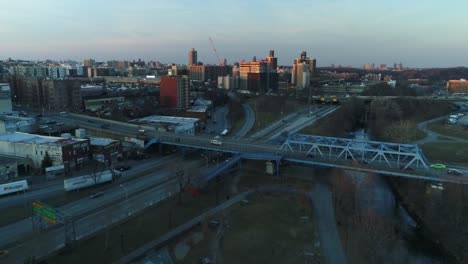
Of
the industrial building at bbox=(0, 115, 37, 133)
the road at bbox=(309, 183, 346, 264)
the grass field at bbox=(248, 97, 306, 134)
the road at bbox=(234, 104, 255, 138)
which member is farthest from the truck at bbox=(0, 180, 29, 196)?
the grass field at bbox=(248, 97, 306, 134)

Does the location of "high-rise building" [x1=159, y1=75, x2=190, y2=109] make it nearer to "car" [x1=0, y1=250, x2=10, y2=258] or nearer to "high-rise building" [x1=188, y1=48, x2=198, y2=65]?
"car" [x1=0, y1=250, x2=10, y2=258]

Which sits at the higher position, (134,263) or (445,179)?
(445,179)

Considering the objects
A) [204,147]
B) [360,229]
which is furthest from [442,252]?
[204,147]

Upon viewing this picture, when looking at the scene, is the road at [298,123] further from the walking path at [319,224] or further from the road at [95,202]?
the road at [95,202]

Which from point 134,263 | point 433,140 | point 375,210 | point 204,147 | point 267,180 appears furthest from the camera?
point 433,140

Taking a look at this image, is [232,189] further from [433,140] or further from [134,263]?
[433,140]

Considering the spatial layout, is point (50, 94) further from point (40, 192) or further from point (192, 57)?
point (192, 57)

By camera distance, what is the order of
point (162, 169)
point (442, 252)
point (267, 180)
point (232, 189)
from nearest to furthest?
point (442, 252) < point (232, 189) < point (267, 180) < point (162, 169)
